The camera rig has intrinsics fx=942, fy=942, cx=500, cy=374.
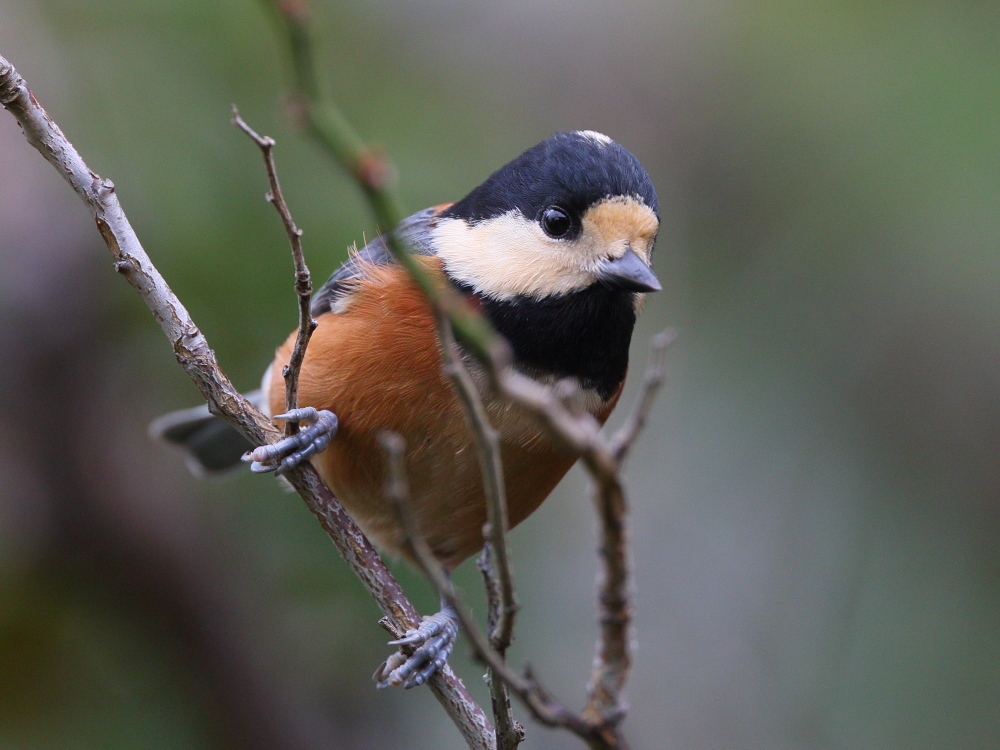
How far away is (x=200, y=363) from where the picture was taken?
2.33 metres

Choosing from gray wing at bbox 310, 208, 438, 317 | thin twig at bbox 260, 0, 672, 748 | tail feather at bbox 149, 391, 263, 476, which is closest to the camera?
thin twig at bbox 260, 0, 672, 748

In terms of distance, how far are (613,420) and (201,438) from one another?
236 cm

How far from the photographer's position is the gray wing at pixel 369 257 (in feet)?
9.73

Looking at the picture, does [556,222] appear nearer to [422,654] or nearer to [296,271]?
[296,271]

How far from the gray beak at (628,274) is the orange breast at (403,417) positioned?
488mm

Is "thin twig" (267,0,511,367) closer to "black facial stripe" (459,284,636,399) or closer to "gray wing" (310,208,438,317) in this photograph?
"black facial stripe" (459,284,636,399)

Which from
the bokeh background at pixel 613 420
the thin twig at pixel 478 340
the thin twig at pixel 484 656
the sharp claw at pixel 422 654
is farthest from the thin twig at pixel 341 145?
the bokeh background at pixel 613 420

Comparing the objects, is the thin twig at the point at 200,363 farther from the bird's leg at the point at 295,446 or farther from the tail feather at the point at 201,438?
the tail feather at the point at 201,438

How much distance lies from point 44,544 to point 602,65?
448 centimetres

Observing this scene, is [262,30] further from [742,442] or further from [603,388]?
[742,442]

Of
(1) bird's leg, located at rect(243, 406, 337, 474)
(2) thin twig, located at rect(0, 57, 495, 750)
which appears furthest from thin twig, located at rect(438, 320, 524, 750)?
(1) bird's leg, located at rect(243, 406, 337, 474)

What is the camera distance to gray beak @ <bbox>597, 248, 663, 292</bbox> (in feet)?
7.85

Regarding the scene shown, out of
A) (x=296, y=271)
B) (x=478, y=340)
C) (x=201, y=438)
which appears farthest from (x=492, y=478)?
(x=201, y=438)

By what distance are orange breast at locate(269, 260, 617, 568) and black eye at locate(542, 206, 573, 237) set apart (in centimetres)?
41
